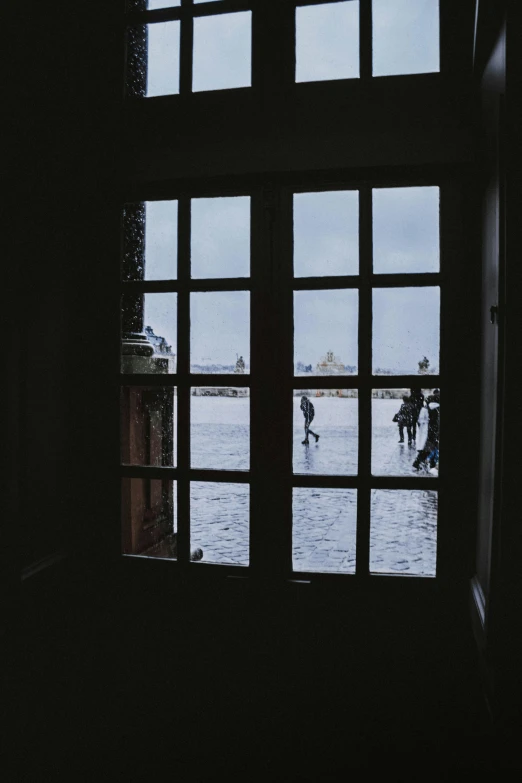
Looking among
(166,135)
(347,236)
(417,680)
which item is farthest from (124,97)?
(417,680)

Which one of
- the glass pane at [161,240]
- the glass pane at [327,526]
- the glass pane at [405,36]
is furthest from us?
the glass pane at [161,240]

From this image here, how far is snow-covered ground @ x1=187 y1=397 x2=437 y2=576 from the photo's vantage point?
6.54 feet

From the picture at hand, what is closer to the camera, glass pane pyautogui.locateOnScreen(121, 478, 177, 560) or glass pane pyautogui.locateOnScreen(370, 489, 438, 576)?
glass pane pyautogui.locateOnScreen(370, 489, 438, 576)

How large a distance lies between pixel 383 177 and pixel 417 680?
166 centimetres

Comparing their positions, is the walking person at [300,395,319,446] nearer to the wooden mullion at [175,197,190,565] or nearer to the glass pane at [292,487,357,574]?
the glass pane at [292,487,357,574]

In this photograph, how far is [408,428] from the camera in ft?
6.43

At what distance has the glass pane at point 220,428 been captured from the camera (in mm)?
2090

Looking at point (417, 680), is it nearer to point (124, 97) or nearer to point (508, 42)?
point (508, 42)

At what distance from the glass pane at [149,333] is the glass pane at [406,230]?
0.82 meters

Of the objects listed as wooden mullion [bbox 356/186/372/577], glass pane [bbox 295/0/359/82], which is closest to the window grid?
wooden mullion [bbox 356/186/372/577]

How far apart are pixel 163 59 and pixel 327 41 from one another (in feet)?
2.10

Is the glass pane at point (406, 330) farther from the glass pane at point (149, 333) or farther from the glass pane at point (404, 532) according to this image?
the glass pane at point (149, 333)

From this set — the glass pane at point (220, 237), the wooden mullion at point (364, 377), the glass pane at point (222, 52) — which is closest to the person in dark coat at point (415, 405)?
the wooden mullion at point (364, 377)

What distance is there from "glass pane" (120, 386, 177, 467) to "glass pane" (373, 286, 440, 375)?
34.1 inches
